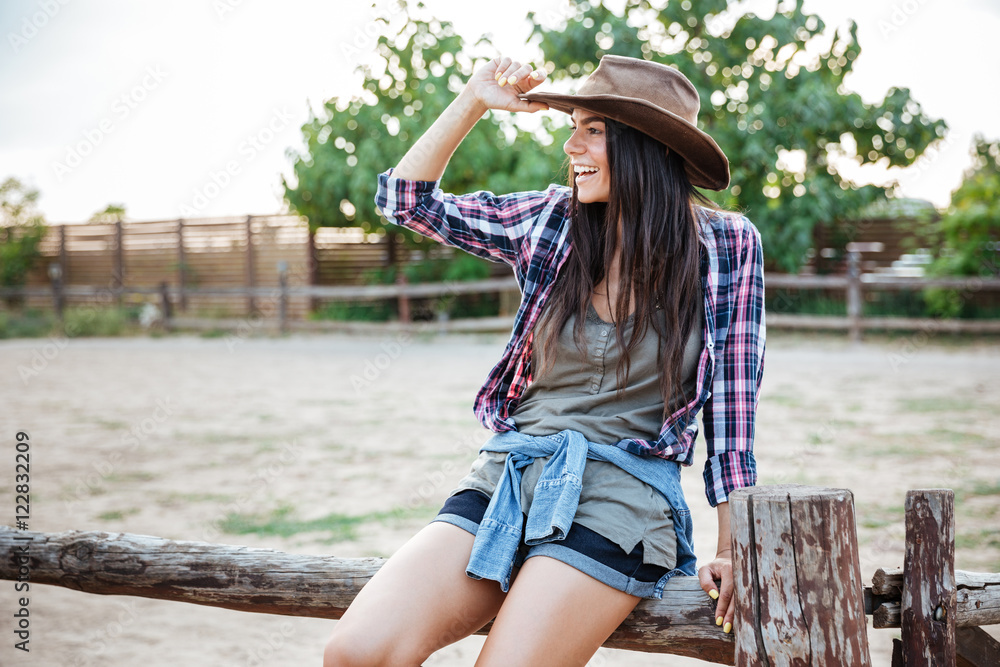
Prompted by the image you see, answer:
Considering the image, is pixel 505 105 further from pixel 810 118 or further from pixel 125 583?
pixel 810 118

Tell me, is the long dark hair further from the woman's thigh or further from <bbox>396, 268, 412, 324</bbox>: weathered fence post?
<bbox>396, 268, 412, 324</bbox>: weathered fence post

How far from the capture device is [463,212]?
206cm

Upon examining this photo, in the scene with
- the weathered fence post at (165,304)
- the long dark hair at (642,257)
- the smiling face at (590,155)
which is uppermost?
the smiling face at (590,155)

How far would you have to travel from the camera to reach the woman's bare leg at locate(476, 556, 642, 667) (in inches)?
58.0

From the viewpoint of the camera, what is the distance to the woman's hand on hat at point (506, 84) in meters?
1.95

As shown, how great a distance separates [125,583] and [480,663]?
111 cm

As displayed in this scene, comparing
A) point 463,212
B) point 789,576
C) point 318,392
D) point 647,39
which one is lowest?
point 318,392

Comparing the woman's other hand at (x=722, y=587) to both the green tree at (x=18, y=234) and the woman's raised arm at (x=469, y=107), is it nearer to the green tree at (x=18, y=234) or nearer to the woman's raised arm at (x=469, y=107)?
the woman's raised arm at (x=469, y=107)

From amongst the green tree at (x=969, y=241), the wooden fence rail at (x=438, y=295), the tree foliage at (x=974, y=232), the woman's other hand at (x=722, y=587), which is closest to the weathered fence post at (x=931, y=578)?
the woman's other hand at (x=722, y=587)

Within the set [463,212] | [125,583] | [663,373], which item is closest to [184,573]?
[125,583]

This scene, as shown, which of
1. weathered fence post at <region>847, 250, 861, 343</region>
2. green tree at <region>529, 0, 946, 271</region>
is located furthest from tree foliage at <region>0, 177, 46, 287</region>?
weathered fence post at <region>847, 250, 861, 343</region>

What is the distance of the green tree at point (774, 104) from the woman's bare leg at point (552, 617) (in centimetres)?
1029

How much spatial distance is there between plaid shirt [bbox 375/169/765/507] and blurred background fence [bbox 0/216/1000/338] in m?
9.59

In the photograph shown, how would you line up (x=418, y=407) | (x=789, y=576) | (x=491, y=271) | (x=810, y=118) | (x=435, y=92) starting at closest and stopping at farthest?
1. (x=789, y=576)
2. (x=418, y=407)
3. (x=810, y=118)
4. (x=435, y=92)
5. (x=491, y=271)
